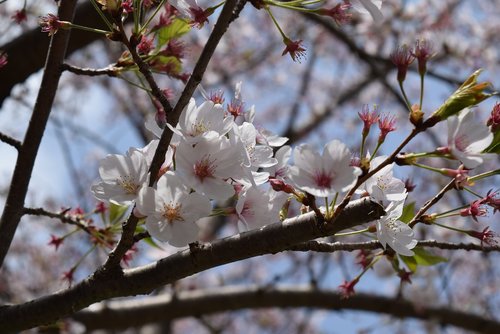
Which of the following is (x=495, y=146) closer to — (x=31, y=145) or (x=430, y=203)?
(x=430, y=203)

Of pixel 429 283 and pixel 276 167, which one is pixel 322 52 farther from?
pixel 276 167

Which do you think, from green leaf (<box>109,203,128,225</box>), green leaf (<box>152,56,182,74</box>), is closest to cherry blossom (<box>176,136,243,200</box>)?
green leaf (<box>152,56,182,74</box>)

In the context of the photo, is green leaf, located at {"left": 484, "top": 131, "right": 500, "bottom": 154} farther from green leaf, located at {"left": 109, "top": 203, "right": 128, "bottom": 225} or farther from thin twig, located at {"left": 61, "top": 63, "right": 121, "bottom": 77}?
green leaf, located at {"left": 109, "top": 203, "right": 128, "bottom": 225}

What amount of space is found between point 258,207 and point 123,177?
0.29 metres

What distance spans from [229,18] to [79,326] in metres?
2.15

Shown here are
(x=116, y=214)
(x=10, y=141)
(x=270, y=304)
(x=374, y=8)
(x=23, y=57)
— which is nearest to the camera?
(x=374, y=8)

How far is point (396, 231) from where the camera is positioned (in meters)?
1.26

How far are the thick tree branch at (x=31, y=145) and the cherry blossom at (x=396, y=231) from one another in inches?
36.4

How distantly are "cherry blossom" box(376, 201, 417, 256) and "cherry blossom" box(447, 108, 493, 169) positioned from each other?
203mm

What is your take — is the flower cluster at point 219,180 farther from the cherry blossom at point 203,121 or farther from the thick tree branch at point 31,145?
the thick tree branch at point 31,145

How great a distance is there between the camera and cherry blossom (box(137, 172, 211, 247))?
3.76 ft

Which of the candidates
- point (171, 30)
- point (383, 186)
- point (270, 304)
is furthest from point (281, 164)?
point (270, 304)

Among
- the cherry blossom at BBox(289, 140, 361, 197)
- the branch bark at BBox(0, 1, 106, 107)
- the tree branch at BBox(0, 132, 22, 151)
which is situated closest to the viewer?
the cherry blossom at BBox(289, 140, 361, 197)

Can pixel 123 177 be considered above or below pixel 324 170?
above
